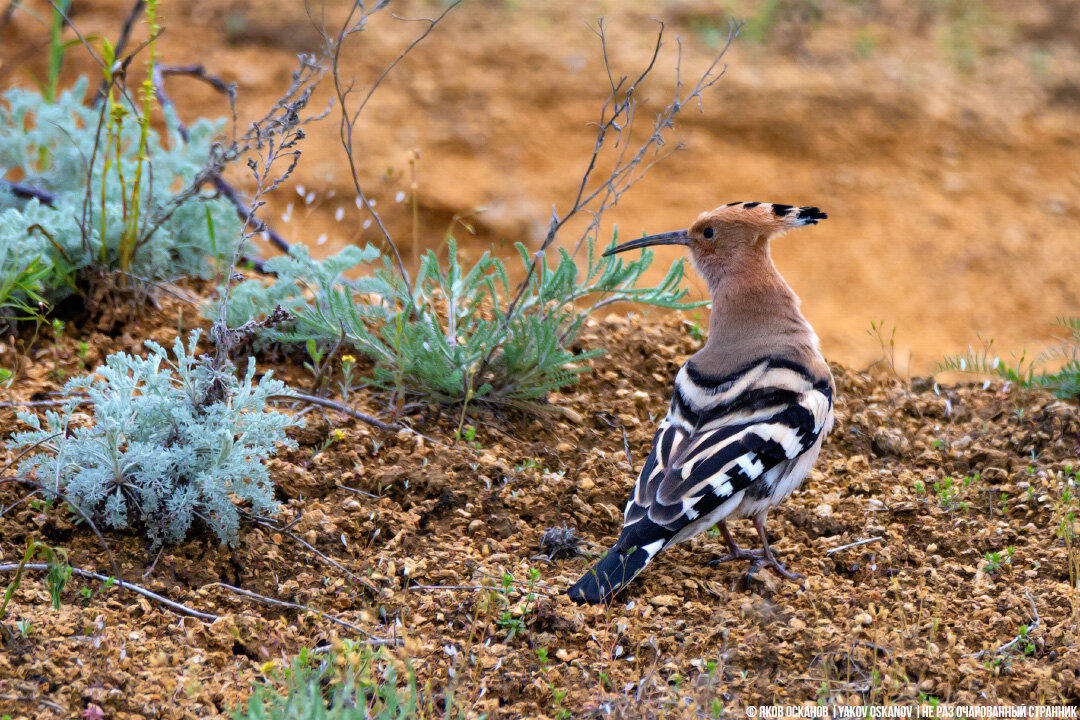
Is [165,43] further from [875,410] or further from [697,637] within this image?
[697,637]

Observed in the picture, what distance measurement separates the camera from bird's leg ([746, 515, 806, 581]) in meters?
3.15

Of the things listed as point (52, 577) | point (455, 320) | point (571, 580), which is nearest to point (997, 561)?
point (571, 580)

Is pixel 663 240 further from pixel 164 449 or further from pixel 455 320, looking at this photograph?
pixel 164 449

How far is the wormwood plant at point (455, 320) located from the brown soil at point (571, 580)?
15cm

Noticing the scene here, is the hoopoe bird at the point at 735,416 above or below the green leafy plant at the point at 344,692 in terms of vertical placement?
above

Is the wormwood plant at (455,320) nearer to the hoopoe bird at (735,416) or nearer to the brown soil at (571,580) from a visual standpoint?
the brown soil at (571,580)


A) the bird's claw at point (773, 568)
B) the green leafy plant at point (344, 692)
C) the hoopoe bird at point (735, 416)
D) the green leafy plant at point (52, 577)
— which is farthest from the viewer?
the bird's claw at point (773, 568)

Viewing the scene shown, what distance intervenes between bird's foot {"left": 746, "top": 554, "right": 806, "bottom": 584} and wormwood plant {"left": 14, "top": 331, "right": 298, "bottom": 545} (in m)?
1.35

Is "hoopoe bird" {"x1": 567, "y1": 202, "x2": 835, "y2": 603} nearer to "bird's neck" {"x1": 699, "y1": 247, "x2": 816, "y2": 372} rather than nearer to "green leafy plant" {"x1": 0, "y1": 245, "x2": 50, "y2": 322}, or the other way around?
"bird's neck" {"x1": 699, "y1": 247, "x2": 816, "y2": 372}

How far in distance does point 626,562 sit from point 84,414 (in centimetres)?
181

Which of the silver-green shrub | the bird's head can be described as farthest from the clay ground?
the bird's head

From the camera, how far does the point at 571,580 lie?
3035 millimetres

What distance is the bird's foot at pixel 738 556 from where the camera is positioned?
328cm

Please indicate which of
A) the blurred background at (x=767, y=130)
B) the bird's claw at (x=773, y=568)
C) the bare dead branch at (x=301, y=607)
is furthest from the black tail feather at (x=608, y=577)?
the blurred background at (x=767, y=130)
